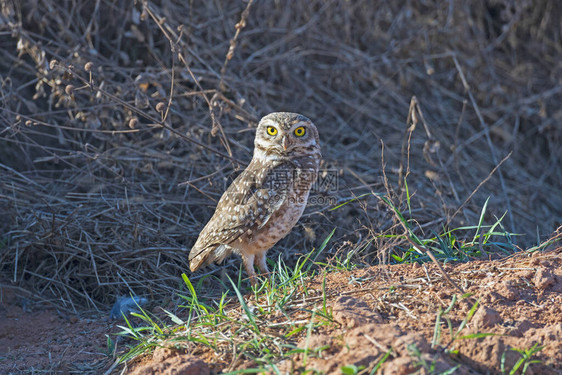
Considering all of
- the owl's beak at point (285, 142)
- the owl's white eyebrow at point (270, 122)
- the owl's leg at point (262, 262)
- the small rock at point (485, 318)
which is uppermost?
the owl's white eyebrow at point (270, 122)

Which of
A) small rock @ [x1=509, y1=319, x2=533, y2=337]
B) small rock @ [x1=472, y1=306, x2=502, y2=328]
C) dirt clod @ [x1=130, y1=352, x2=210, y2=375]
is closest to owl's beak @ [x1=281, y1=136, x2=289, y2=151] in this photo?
dirt clod @ [x1=130, y1=352, x2=210, y2=375]

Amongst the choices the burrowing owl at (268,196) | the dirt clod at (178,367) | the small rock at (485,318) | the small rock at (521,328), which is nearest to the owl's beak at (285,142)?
the burrowing owl at (268,196)

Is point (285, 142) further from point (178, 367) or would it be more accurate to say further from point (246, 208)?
point (178, 367)

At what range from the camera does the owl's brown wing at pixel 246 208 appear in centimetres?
387

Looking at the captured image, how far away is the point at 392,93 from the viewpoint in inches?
258

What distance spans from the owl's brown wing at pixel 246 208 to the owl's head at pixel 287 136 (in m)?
0.11

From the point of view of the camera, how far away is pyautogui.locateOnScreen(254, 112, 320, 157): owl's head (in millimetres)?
3900

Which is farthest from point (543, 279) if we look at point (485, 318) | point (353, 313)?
point (353, 313)

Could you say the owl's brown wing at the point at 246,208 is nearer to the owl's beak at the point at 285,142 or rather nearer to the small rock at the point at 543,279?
the owl's beak at the point at 285,142

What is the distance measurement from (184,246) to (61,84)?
1.75 meters

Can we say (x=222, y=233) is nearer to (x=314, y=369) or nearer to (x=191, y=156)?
(x=191, y=156)

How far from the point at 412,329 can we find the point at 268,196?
152 cm

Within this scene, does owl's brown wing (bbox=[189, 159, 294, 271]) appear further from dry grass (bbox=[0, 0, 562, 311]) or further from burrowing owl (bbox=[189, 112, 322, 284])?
dry grass (bbox=[0, 0, 562, 311])

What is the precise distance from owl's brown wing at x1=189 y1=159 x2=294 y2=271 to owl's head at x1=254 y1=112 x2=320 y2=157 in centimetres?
11
